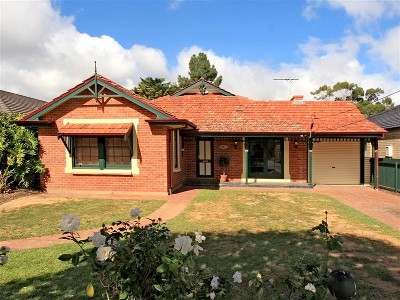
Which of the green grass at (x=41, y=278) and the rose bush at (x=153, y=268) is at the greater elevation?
the rose bush at (x=153, y=268)

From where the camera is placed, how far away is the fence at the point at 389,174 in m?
13.1

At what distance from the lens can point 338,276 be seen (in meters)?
2.38

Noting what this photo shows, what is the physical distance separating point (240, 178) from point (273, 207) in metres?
5.55

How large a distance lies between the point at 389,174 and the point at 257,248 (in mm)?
10601

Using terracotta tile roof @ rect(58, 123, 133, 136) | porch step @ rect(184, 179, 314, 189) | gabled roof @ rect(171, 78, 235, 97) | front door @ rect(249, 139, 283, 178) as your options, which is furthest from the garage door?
terracotta tile roof @ rect(58, 123, 133, 136)

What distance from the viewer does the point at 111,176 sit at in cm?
1259

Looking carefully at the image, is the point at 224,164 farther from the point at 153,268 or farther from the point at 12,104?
the point at 12,104

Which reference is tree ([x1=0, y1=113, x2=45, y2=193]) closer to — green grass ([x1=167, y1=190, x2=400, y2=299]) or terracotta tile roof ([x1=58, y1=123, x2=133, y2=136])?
terracotta tile roof ([x1=58, y1=123, x2=133, y2=136])

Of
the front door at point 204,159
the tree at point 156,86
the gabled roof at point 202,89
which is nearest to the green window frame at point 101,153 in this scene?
the front door at point 204,159

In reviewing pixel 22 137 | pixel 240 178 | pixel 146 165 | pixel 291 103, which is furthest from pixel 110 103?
pixel 291 103

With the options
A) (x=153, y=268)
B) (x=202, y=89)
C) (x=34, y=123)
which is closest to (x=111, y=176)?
(x=34, y=123)

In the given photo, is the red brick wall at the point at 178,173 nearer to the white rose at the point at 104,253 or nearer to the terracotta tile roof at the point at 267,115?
the terracotta tile roof at the point at 267,115

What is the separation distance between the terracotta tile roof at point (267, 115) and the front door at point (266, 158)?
3.63 feet

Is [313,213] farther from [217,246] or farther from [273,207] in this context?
[217,246]
